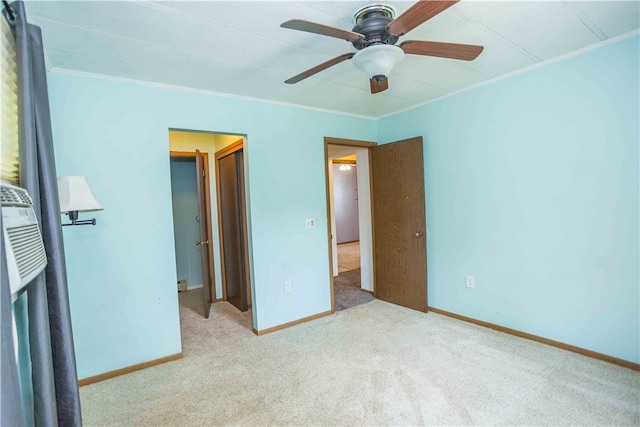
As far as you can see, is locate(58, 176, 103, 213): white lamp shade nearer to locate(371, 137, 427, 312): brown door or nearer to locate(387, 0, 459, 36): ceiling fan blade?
locate(387, 0, 459, 36): ceiling fan blade

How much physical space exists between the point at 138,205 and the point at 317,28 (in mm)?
1998

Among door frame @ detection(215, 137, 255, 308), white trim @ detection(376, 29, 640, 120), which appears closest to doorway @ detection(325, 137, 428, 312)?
white trim @ detection(376, 29, 640, 120)

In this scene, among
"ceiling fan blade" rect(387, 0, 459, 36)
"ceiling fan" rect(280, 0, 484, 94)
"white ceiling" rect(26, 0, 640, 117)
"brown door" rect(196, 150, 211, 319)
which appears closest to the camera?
"ceiling fan blade" rect(387, 0, 459, 36)

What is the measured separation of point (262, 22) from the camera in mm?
1730

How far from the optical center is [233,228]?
386 cm

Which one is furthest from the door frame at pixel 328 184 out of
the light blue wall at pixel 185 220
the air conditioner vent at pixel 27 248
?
the air conditioner vent at pixel 27 248

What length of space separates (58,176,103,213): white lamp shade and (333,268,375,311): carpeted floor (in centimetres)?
273

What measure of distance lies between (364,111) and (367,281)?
229 cm

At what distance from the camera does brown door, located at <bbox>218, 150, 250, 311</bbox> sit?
11.9ft

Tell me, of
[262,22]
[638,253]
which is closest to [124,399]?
[262,22]

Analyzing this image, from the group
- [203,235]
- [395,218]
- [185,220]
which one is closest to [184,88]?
[203,235]

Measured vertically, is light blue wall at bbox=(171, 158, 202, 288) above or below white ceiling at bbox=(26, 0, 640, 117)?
below

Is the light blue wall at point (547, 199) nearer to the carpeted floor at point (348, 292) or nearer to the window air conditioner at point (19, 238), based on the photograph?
the carpeted floor at point (348, 292)

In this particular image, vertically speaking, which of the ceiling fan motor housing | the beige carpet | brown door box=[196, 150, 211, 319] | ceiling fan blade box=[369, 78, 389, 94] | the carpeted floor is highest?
the ceiling fan motor housing
